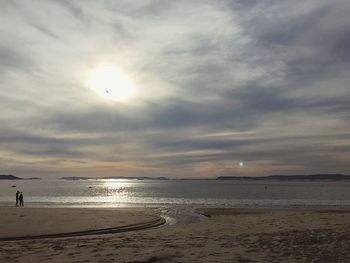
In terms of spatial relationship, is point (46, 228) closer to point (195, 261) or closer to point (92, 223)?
point (92, 223)

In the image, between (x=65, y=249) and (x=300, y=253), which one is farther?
(x=65, y=249)

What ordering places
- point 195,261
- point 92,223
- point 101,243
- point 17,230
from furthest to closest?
1. point 92,223
2. point 17,230
3. point 101,243
4. point 195,261

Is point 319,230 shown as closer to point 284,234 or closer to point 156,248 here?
point 284,234

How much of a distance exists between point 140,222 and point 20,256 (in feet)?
50.0

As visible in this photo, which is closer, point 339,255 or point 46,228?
point 339,255

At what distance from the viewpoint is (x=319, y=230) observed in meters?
20.6

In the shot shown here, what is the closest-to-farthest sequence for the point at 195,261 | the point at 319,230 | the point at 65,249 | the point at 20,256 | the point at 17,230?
the point at 195,261 < the point at 20,256 < the point at 65,249 < the point at 319,230 < the point at 17,230

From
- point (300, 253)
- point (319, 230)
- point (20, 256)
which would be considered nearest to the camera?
point (300, 253)

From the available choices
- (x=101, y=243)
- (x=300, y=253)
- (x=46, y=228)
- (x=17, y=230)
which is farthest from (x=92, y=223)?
(x=300, y=253)

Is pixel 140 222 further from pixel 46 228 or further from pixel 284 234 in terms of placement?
pixel 284 234

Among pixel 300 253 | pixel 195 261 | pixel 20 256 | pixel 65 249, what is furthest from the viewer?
pixel 65 249

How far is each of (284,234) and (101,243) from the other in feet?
29.4

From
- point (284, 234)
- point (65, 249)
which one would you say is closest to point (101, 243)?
point (65, 249)

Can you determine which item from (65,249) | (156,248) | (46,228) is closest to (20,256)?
(65,249)
